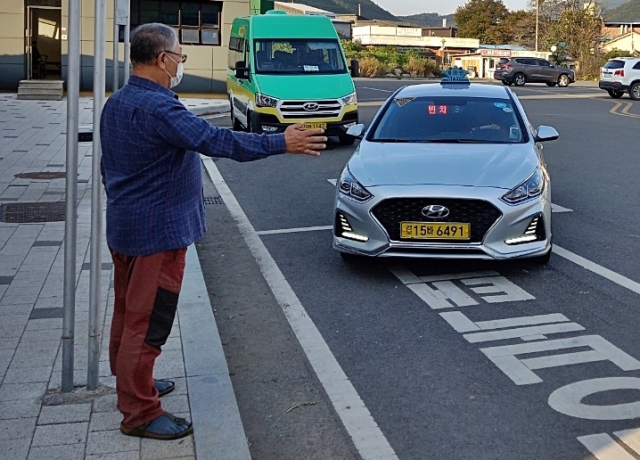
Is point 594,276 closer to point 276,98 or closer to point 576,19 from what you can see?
point 276,98

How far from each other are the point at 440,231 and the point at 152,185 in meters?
3.45

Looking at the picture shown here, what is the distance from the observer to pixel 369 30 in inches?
3634

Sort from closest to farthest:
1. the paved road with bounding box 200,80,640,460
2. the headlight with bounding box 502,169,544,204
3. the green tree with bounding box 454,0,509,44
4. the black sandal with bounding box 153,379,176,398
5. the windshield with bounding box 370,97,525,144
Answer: the paved road with bounding box 200,80,640,460
the black sandal with bounding box 153,379,176,398
the headlight with bounding box 502,169,544,204
the windshield with bounding box 370,97,525,144
the green tree with bounding box 454,0,509,44

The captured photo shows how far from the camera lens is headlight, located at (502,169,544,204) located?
710cm

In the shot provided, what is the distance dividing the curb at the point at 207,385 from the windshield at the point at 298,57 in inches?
429

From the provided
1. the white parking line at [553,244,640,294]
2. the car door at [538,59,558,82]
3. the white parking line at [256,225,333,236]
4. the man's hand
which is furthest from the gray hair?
the car door at [538,59,558,82]

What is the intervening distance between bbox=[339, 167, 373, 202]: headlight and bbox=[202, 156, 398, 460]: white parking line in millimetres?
901

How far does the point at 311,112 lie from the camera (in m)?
16.2

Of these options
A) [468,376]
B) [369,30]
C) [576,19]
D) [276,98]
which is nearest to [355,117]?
[276,98]

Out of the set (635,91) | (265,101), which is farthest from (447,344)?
(635,91)

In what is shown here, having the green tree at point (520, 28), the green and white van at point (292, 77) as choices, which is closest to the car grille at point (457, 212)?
the green and white van at point (292, 77)

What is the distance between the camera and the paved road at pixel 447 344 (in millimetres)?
4410

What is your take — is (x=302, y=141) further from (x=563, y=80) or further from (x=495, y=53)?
(x=495, y=53)

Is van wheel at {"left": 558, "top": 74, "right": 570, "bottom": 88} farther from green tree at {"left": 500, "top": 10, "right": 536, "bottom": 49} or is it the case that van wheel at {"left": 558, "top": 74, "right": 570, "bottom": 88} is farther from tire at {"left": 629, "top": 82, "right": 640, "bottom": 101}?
green tree at {"left": 500, "top": 10, "right": 536, "bottom": 49}
